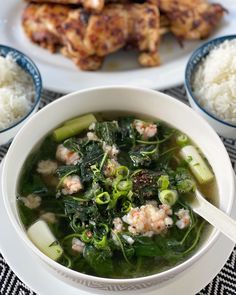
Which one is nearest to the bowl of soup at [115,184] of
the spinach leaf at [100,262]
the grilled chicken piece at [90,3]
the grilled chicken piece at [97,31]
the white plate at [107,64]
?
the spinach leaf at [100,262]

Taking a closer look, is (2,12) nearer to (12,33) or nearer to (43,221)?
(12,33)

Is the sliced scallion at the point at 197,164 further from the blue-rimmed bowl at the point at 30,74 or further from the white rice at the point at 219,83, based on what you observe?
the blue-rimmed bowl at the point at 30,74

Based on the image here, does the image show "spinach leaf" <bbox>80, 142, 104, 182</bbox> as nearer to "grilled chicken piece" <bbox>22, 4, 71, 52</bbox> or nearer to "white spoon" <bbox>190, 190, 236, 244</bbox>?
"white spoon" <bbox>190, 190, 236, 244</bbox>

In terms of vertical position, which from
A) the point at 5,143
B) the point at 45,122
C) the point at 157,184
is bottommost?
the point at 5,143

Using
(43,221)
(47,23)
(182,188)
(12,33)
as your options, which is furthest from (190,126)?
(12,33)

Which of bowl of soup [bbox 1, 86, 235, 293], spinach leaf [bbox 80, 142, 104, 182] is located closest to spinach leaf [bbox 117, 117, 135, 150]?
bowl of soup [bbox 1, 86, 235, 293]

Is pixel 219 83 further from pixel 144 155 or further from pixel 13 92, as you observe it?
pixel 13 92
